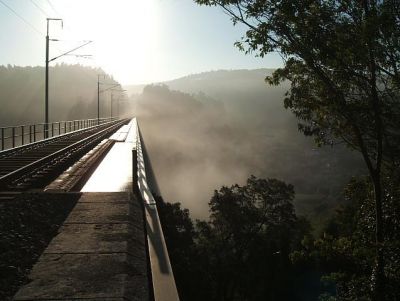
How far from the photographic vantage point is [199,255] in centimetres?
3131

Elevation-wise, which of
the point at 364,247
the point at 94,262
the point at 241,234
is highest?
the point at 94,262

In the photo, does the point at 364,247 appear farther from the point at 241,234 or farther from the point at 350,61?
the point at 241,234

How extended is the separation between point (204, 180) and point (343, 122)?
154 meters

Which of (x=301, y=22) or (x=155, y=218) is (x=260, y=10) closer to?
(x=301, y=22)

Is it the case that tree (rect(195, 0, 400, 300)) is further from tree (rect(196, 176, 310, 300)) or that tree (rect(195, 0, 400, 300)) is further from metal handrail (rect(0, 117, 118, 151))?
tree (rect(196, 176, 310, 300))

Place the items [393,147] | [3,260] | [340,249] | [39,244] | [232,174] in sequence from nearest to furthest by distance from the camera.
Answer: [3,260] → [39,244] → [393,147] → [340,249] → [232,174]

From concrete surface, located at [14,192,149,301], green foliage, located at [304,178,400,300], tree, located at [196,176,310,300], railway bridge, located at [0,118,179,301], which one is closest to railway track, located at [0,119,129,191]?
railway bridge, located at [0,118,179,301]

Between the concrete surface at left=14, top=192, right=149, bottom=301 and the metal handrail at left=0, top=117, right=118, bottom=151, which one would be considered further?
the metal handrail at left=0, top=117, right=118, bottom=151

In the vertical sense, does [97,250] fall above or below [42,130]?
above

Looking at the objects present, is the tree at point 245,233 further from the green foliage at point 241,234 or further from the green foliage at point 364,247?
the green foliage at point 364,247

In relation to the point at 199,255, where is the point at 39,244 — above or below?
above


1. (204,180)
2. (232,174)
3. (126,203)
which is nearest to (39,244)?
(126,203)

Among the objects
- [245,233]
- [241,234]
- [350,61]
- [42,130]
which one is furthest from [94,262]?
[42,130]

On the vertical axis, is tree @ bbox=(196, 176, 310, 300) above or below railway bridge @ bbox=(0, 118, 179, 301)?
below
